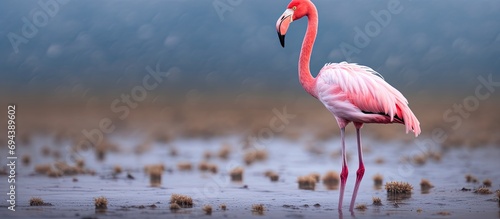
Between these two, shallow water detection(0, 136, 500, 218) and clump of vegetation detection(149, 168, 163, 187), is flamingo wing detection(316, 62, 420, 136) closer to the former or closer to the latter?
shallow water detection(0, 136, 500, 218)

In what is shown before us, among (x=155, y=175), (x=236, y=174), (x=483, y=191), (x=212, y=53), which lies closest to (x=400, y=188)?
(x=483, y=191)

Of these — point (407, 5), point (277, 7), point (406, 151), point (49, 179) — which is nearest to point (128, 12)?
point (277, 7)

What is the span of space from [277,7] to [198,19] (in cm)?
1967

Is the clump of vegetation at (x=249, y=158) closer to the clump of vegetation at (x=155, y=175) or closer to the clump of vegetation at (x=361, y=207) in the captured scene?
the clump of vegetation at (x=155, y=175)

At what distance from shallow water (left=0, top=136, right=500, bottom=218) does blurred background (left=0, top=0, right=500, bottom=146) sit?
183 ft

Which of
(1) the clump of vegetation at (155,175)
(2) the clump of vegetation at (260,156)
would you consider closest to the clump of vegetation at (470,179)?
(1) the clump of vegetation at (155,175)

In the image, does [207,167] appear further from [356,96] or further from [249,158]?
[356,96]

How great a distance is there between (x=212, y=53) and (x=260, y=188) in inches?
4402

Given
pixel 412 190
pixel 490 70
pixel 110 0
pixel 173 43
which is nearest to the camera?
pixel 412 190

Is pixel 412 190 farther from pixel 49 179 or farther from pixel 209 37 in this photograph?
pixel 209 37

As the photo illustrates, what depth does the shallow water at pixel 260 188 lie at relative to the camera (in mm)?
13773

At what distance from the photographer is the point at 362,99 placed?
45.2 ft

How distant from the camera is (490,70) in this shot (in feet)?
384

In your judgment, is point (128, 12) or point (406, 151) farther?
point (128, 12)
